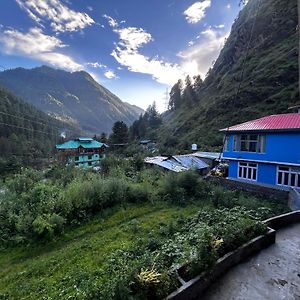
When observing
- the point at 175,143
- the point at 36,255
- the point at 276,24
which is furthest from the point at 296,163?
the point at 276,24

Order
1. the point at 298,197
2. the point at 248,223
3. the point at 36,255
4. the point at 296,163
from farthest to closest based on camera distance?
the point at 296,163 < the point at 298,197 < the point at 36,255 < the point at 248,223

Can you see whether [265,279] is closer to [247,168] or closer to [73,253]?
[73,253]

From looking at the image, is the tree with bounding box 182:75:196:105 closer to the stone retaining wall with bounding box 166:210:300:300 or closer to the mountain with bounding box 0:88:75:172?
the mountain with bounding box 0:88:75:172

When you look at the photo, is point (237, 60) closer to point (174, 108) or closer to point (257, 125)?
point (174, 108)

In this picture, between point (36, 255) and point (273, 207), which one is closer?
point (36, 255)

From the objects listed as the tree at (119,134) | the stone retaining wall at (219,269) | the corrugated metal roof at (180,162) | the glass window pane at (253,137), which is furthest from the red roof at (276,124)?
the tree at (119,134)

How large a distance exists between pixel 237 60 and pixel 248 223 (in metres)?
68.0

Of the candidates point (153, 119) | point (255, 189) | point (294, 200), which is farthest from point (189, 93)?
point (294, 200)

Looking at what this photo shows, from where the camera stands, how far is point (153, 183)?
62.5 ft

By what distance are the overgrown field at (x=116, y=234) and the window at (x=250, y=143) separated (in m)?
3.71

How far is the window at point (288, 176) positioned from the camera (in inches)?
569

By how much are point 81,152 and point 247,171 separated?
36633 mm

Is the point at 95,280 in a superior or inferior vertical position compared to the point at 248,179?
inferior

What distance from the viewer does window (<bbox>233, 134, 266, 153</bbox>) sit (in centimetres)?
1612
